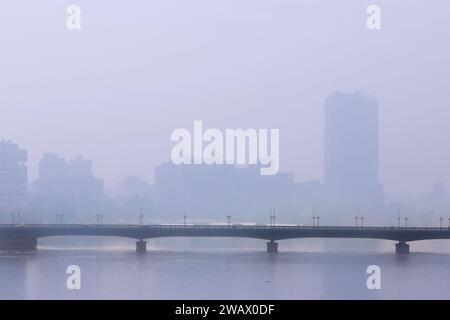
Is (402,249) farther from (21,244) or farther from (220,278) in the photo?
(21,244)

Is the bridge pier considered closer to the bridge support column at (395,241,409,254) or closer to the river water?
the river water

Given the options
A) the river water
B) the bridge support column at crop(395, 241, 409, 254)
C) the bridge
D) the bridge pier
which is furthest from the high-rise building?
the bridge support column at crop(395, 241, 409, 254)

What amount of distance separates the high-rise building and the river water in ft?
281

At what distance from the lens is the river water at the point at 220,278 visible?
4344 centimetres

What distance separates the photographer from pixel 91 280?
5066 cm

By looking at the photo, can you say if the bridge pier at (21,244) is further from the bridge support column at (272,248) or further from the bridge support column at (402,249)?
the bridge support column at (402,249)

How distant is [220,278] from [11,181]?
113210 millimetres

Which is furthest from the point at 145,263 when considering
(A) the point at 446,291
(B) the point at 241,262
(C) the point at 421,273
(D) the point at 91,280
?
(A) the point at 446,291

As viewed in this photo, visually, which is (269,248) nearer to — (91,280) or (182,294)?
(91,280)

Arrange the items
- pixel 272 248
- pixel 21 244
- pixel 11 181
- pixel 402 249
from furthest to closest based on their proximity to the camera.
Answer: pixel 11 181 < pixel 21 244 < pixel 272 248 < pixel 402 249

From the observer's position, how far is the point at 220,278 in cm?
5275

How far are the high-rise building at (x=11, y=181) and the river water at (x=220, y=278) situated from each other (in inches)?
3373

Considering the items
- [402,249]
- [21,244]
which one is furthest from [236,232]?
[21,244]
